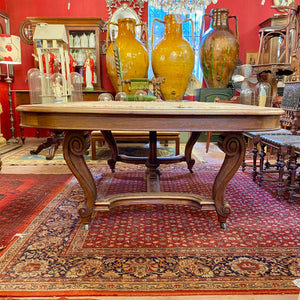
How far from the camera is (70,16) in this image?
548cm

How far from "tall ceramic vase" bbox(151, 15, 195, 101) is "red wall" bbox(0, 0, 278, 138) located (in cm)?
316

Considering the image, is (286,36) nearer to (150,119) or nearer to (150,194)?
(150,194)

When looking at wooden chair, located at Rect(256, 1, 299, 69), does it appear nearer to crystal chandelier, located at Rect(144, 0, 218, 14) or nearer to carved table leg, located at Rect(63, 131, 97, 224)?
crystal chandelier, located at Rect(144, 0, 218, 14)

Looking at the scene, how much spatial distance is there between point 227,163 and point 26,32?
16.9 ft

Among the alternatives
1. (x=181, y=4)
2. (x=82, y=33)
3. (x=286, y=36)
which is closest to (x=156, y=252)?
(x=181, y=4)

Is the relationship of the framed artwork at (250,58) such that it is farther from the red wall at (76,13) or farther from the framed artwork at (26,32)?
the framed artwork at (26,32)

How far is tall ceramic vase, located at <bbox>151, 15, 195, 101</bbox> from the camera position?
2.53 meters

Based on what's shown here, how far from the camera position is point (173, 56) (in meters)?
2.54

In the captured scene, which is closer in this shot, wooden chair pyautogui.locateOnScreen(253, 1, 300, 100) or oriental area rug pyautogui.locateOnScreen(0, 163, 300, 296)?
oriental area rug pyautogui.locateOnScreen(0, 163, 300, 296)

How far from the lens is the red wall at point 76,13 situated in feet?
17.8

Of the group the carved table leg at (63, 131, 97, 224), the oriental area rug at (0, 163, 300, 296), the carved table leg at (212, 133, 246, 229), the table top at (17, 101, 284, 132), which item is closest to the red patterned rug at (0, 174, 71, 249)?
the oriental area rug at (0, 163, 300, 296)

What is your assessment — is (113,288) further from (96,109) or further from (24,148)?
(24,148)

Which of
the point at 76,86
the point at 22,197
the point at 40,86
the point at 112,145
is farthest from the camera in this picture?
the point at 76,86

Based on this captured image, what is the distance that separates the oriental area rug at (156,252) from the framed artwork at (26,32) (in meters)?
4.23
